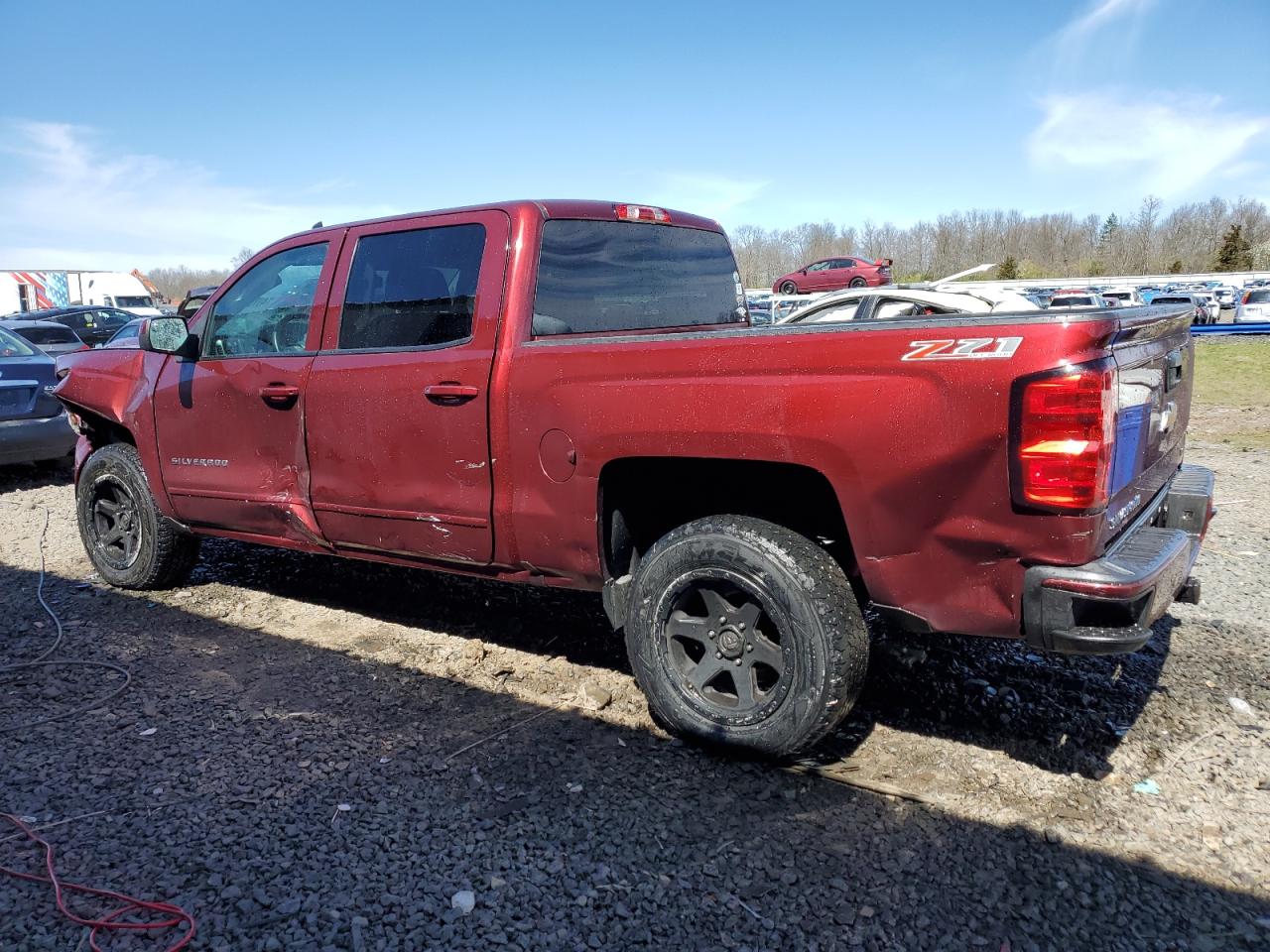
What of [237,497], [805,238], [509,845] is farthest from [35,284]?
[805,238]

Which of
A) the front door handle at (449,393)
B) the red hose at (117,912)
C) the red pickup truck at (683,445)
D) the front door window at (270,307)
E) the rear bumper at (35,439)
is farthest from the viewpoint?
the rear bumper at (35,439)

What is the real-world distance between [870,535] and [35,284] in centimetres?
4403

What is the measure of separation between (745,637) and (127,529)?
3983 mm

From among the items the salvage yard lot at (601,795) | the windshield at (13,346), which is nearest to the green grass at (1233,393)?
the salvage yard lot at (601,795)

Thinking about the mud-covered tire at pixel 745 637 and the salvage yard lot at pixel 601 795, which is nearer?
the salvage yard lot at pixel 601 795

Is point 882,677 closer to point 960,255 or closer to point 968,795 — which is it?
point 968,795

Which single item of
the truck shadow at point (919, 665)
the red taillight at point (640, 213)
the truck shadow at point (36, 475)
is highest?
the red taillight at point (640, 213)

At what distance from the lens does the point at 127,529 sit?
5.47 meters

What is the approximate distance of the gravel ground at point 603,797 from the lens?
2494 mm

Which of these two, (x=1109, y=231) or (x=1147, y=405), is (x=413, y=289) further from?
(x=1109, y=231)

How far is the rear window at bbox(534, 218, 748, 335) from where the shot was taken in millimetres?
3855

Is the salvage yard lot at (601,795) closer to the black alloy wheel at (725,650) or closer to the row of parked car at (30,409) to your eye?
the black alloy wheel at (725,650)

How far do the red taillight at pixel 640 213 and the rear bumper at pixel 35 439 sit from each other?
274 inches

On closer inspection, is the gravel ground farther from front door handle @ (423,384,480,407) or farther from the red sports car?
the red sports car
